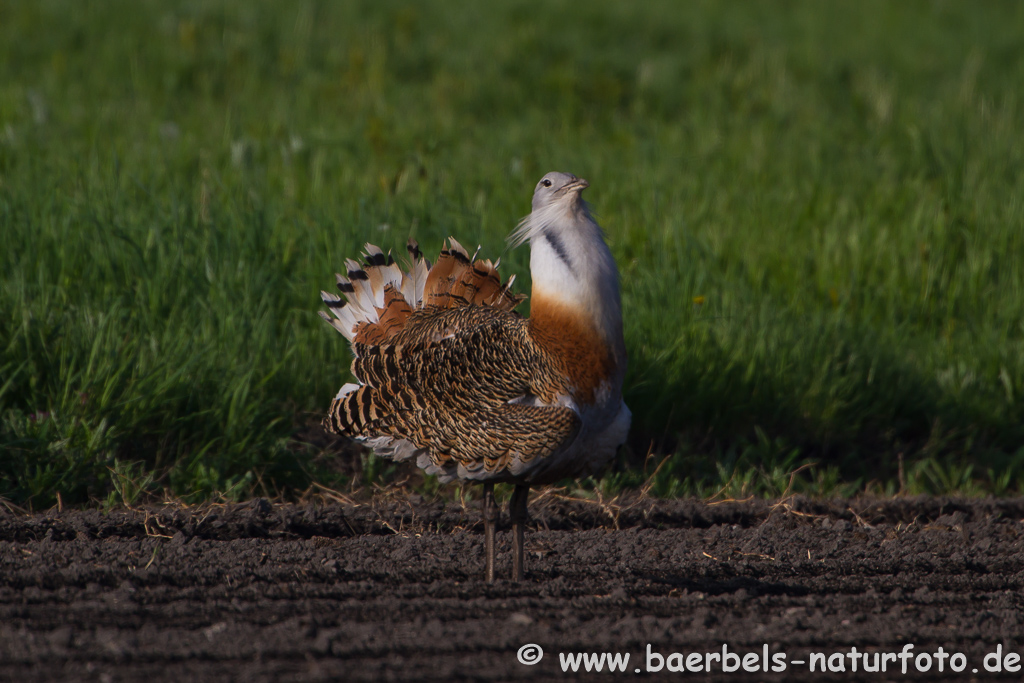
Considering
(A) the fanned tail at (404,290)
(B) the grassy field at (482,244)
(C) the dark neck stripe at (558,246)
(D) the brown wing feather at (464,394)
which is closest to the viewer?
(D) the brown wing feather at (464,394)

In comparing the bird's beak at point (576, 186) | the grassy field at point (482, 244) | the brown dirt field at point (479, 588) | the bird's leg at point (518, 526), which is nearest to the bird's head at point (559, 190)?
the bird's beak at point (576, 186)

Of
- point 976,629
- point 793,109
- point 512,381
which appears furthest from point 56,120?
point 976,629

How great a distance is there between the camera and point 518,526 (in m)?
3.60

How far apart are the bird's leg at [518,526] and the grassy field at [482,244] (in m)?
1.01

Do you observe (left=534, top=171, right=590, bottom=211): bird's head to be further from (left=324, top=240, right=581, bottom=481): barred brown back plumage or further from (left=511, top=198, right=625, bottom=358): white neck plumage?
(left=324, top=240, right=581, bottom=481): barred brown back plumage

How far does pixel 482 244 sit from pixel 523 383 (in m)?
1.88

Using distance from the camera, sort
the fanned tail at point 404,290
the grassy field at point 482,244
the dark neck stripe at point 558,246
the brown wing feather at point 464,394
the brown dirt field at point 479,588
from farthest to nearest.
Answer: the grassy field at point 482,244 < the fanned tail at point 404,290 < the dark neck stripe at point 558,246 < the brown wing feather at point 464,394 < the brown dirt field at point 479,588

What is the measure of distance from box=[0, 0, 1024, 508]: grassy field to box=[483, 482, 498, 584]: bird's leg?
3.44 ft

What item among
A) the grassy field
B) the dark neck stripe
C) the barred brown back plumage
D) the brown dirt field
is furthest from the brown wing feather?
the grassy field

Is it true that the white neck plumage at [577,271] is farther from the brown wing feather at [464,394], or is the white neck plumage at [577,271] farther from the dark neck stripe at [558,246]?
the brown wing feather at [464,394]

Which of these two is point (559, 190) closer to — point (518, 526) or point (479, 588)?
point (518, 526)

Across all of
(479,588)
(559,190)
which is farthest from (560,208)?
(479,588)

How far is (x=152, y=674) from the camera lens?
8.44 feet

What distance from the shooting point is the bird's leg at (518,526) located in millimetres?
3551
